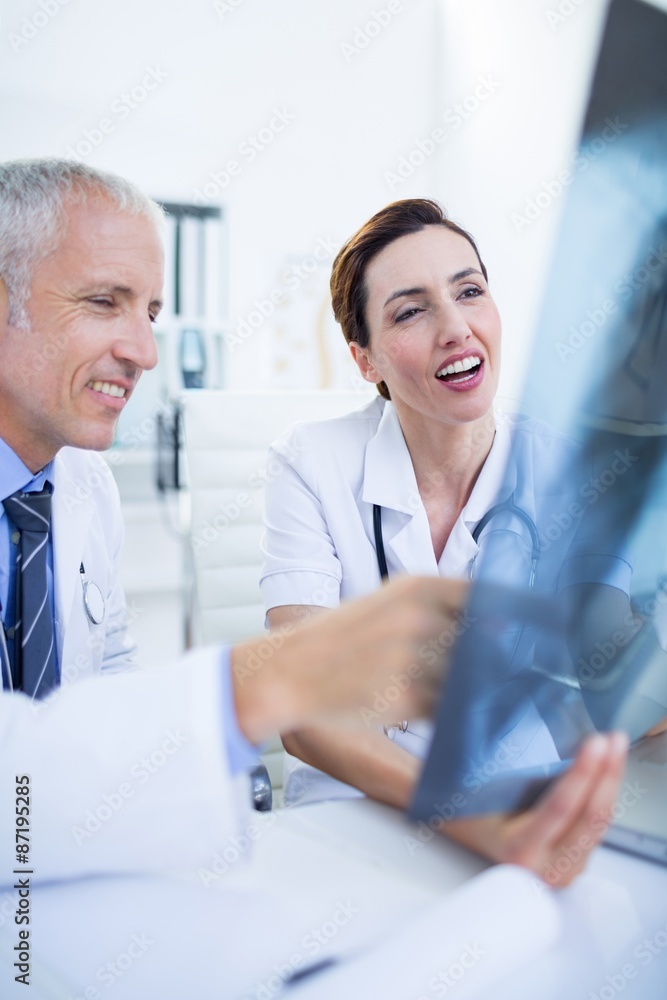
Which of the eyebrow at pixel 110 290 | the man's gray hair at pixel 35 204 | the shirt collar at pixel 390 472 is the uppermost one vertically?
the man's gray hair at pixel 35 204

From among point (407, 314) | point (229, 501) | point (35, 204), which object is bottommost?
point (229, 501)

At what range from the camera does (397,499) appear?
3.14 ft

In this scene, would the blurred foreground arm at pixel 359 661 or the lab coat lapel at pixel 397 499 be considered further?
the lab coat lapel at pixel 397 499

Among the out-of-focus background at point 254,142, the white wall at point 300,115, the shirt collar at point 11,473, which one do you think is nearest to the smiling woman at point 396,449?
the shirt collar at point 11,473

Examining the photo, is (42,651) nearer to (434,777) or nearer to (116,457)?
(434,777)

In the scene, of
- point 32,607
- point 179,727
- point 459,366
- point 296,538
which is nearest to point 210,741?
point 179,727

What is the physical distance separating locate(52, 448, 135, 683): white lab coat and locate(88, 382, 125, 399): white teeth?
0.16 metres

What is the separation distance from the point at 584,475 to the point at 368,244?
78 centimetres

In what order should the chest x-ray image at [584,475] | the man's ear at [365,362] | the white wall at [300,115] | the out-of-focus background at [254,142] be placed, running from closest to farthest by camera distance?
1. the chest x-ray image at [584,475]
2. the man's ear at [365,362]
3. the white wall at [300,115]
4. the out-of-focus background at [254,142]

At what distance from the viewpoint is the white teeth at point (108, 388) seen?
2.78ft

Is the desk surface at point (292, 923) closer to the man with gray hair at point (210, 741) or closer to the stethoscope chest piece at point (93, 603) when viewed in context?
the man with gray hair at point (210, 741)

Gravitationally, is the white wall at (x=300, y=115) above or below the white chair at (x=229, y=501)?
above

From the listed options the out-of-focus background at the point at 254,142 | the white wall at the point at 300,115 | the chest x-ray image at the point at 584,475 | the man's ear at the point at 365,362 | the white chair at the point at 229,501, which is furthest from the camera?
the out-of-focus background at the point at 254,142

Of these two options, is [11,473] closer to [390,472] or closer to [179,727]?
[390,472]
